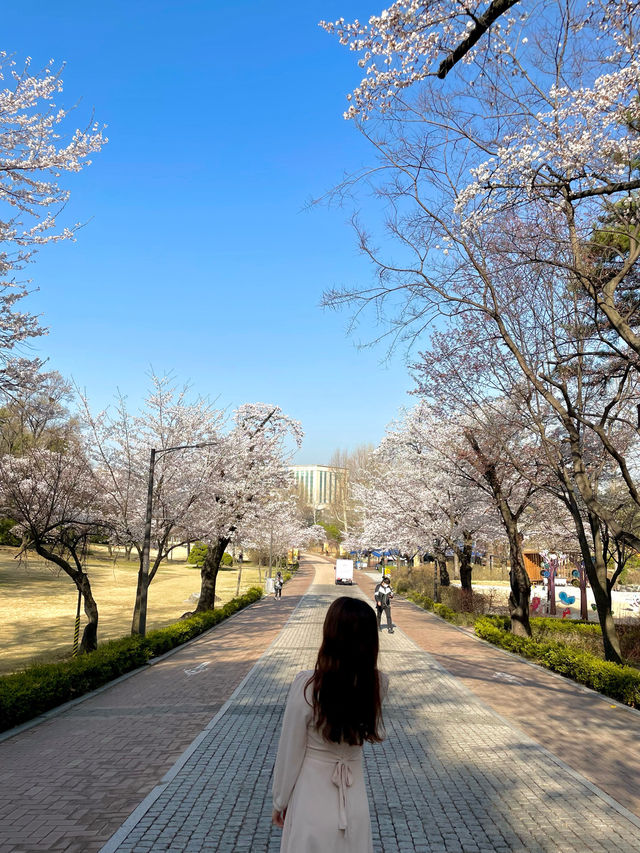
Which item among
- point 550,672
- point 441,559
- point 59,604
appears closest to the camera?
point 550,672

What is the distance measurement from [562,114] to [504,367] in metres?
8.34

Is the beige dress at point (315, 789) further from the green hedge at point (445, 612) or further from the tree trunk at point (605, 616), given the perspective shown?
the green hedge at point (445, 612)

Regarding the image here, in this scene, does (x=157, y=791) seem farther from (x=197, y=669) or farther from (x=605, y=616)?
(x=605, y=616)

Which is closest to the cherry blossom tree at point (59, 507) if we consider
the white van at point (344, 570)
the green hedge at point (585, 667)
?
the green hedge at point (585, 667)

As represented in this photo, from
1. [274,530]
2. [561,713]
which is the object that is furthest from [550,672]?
[274,530]

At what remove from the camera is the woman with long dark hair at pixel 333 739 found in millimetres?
2609

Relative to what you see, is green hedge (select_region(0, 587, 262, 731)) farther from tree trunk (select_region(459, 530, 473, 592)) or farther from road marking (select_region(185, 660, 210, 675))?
tree trunk (select_region(459, 530, 473, 592))

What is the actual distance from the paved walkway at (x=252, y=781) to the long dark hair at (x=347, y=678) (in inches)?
131

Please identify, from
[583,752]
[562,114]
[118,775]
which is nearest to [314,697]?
[118,775]

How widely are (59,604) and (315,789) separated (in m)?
33.3

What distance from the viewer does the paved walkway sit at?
Answer: 17.7 ft

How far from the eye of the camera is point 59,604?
3219cm

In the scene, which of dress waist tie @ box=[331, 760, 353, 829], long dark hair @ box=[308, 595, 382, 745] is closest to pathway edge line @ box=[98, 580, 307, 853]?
dress waist tie @ box=[331, 760, 353, 829]

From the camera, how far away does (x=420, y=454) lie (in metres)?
33.2
